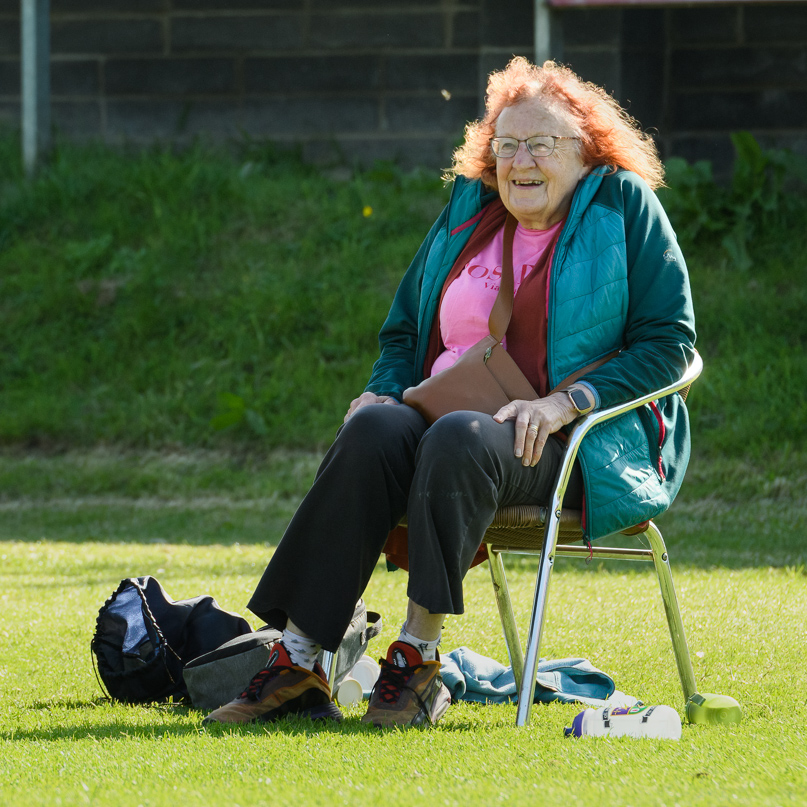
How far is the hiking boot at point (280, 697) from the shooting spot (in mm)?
2562

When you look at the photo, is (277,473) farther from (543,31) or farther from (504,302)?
(504,302)

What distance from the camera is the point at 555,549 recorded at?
8.77ft

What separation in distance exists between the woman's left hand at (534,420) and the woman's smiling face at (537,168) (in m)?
0.59

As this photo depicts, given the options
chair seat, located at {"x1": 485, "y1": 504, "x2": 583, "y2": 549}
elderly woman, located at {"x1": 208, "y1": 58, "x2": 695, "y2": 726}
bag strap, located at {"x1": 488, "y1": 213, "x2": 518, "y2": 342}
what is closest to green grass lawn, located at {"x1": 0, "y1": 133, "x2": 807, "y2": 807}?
elderly woman, located at {"x1": 208, "y1": 58, "x2": 695, "y2": 726}

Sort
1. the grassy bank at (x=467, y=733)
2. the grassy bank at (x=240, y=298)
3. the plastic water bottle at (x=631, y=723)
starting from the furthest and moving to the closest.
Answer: the grassy bank at (x=240, y=298)
the plastic water bottle at (x=631, y=723)
the grassy bank at (x=467, y=733)

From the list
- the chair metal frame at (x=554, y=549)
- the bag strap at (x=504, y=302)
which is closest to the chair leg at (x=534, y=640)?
the chair metal frame at (x=554, y=549)

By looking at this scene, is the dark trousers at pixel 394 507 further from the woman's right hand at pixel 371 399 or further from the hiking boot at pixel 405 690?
the woman's right hand at pixel 371 399

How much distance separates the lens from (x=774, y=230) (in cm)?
784

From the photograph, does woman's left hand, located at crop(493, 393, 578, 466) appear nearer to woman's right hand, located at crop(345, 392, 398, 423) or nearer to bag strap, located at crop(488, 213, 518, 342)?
bag strap, located at crop(488, 213, 518, 342)

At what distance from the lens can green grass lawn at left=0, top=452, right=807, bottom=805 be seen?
2037 millimetres

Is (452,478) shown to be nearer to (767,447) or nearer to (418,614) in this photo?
(418,614)

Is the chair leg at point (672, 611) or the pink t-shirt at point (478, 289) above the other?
the pink t-shirt at point (478, 289)

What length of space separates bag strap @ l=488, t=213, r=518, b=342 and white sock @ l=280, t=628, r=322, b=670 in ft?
2.76

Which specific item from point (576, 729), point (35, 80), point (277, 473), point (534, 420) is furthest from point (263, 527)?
point (35, 80)
